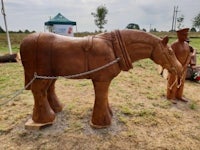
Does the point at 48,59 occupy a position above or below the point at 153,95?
above

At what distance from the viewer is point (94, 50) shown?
2.84 m

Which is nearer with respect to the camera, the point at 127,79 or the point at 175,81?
the point at 175,81

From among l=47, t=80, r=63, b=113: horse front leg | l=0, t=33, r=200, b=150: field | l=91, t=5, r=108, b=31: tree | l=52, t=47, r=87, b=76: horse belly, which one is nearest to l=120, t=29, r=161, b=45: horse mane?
l=52, t=47, r=87, b=76: horse belly

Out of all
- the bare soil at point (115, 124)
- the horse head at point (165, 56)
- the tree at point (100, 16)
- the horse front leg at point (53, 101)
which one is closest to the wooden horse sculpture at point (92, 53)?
the horse head at point (165, 56)

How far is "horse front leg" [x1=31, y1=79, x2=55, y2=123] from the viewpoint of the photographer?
2.99 metres

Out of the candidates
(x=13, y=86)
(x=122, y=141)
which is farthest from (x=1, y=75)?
(x=122, y=141)

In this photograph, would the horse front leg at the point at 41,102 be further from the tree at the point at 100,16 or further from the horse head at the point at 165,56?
the tree at the point at 100,16

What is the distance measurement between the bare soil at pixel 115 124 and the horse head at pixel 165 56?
3.18 feet

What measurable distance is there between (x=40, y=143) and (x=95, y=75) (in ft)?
3.70

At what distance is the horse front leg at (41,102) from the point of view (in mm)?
2994

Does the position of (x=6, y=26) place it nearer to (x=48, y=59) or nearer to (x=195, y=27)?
(x=48, y=59)

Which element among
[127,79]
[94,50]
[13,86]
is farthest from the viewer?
[127,79]

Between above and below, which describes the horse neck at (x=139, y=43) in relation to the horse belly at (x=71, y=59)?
above

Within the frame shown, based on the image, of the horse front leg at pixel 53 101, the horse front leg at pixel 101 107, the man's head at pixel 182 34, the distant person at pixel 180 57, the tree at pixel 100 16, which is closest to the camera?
the horse front leg at pixel 101 107
